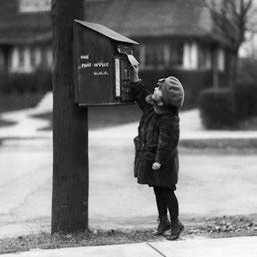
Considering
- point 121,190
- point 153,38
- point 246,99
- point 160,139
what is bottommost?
point 121,190

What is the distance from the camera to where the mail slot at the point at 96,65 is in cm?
609

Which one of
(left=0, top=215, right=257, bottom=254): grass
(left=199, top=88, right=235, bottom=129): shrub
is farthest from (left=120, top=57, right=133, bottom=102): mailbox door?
(left=199, top=88, right=235, bottom=129): shrub

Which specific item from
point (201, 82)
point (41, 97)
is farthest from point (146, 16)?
point (41, 97)

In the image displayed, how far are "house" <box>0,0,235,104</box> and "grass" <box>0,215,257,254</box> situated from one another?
73.6ft

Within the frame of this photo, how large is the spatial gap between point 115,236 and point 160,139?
117 centimetres

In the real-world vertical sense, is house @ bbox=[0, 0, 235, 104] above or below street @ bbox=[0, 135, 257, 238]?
above

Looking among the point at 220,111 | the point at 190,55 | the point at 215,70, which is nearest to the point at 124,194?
the point at 220,111

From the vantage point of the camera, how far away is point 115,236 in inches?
257

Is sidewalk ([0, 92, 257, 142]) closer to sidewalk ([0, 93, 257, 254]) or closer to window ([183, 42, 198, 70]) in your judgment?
sidewalk ([0, 93, 257, 254])

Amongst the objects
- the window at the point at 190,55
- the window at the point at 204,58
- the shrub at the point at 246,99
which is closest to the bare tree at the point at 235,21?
the shrub at the point at 246,99

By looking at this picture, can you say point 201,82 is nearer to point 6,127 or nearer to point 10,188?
point 6,127

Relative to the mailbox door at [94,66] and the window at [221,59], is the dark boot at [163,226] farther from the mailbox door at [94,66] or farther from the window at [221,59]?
the window at [221,59]

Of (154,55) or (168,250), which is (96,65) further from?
(154,55)

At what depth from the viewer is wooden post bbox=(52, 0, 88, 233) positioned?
20.4 ft
